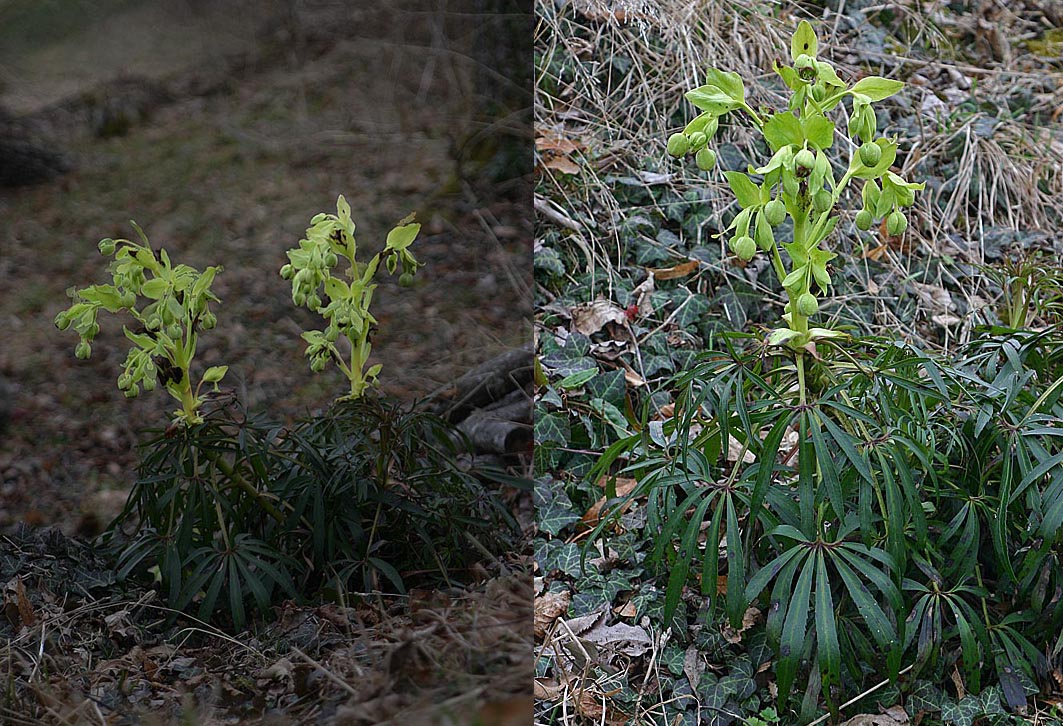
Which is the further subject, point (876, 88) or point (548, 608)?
point (548, 608)

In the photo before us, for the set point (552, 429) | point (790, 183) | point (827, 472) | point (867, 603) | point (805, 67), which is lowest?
point (552, 429)

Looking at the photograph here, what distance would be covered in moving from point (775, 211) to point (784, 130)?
0.29 ft

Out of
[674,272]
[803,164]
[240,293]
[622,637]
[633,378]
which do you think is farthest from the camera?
[674,272]

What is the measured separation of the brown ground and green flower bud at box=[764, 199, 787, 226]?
0.33m

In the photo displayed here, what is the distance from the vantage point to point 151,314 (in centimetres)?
76

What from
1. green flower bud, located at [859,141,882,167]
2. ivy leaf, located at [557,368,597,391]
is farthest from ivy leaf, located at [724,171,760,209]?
ivy leaf, located at [557,368,597,391]

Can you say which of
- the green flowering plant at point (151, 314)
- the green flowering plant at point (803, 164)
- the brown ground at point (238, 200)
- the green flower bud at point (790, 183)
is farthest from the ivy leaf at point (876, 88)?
the green flowering plant at point (151, 314)

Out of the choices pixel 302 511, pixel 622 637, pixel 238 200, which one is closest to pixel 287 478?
pixel 302 511

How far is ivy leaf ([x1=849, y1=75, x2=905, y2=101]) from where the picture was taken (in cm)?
94

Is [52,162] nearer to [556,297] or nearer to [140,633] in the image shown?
[140,633]

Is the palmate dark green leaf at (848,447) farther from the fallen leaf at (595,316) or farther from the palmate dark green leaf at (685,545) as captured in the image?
the fallen leaf at (595,316)

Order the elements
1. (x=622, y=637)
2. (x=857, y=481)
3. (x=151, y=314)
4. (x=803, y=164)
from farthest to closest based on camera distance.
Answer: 1. (x=622, y=637)
2. (x=857, y=481)
3. (x=803, y=164)
4. (x=151, y=314)

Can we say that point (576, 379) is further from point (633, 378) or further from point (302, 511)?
point (302, 511)

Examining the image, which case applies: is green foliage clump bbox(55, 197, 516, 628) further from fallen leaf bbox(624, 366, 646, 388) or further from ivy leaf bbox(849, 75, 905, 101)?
fallen leaf bbox(624, 366, 646, 388)
